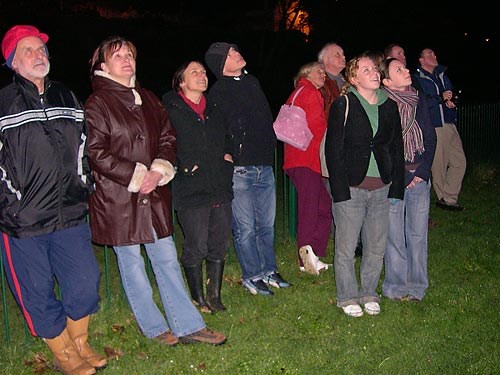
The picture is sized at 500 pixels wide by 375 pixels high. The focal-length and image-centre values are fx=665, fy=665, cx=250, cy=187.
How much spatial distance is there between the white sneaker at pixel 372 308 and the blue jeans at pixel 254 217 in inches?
41.9

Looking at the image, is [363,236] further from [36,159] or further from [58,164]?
[36,159]

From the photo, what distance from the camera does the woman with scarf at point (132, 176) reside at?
4457mm

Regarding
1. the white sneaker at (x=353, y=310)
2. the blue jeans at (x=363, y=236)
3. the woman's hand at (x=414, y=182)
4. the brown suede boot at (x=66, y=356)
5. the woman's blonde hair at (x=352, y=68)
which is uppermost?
the woman's blonde hair at (x=352, y=68)

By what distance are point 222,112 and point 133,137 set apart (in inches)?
45.2

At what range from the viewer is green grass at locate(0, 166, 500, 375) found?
182 inches

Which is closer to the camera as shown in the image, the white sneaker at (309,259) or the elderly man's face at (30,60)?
the elderly man's face at (30,60)

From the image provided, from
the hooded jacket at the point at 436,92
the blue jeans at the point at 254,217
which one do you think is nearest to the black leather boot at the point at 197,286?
the blue jeans at the point at 254,217

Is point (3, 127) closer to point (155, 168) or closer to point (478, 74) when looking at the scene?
point (155, 168)

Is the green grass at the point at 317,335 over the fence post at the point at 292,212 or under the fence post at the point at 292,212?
under

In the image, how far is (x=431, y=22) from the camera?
28484 mm

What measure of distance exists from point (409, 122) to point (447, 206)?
414cm

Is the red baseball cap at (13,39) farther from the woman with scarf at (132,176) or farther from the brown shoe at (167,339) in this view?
the brown shoe at (167,339)

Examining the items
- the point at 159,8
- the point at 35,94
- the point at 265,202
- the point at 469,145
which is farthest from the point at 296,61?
the point at 35,94

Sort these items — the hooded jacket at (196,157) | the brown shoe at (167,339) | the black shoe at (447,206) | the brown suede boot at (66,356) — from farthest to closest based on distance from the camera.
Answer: the black shoe at (447,206) → the hooded jacket at (196,157) → the brown shoe at (167,339) → the brown suede boot at (66,356)
